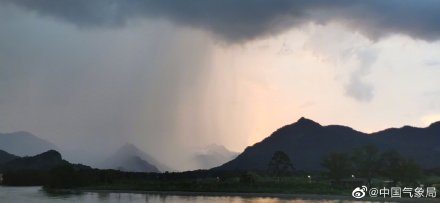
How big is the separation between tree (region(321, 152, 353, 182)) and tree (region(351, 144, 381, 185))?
1.76m

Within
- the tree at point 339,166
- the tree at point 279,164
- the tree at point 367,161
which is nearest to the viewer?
the tree at point 367,161

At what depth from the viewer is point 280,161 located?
138 metres

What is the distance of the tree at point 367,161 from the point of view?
11100 cm

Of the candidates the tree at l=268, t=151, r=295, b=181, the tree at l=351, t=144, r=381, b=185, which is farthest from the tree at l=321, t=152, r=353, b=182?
the tree at l=268, t=151, r=295, b=181

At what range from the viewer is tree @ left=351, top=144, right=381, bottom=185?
364ft

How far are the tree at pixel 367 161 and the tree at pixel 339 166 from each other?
176 cm

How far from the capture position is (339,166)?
4437 inches

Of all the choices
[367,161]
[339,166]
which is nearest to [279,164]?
[339,166]

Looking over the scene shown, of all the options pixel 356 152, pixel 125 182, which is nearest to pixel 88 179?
pixel 125 182

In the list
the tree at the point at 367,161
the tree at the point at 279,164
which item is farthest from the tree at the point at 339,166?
the tree at the point at 279,164

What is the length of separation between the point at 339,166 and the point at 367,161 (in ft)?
21.0

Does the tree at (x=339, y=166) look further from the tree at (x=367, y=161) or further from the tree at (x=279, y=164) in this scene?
the tree at (x=279, y=164)

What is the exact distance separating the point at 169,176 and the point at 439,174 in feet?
266

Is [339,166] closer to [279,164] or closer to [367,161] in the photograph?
[367,161]
